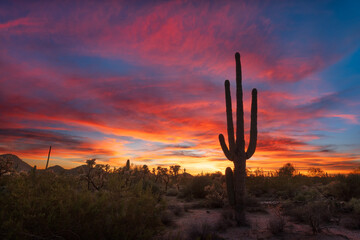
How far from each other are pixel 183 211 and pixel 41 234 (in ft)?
34.6

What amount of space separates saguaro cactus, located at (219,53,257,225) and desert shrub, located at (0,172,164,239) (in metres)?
6.63

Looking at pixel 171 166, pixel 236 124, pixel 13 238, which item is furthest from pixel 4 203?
pixel 171 166

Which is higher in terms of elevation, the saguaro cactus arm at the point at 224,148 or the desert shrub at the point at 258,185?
the saguaro cactus arm at the point at 224,148

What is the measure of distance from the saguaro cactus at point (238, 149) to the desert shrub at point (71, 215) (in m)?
6.63

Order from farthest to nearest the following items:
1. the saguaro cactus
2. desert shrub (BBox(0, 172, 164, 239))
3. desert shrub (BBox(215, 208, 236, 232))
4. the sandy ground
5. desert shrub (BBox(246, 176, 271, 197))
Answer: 1. desert shrub (BBox(246, 176, 271, 197))
2. the saguaro cactus
3. desert shrub (BBox(215, 208, 236, 232))
4. the sandy ground
5. desert shrub (BBox(0, 172, 164, 239))

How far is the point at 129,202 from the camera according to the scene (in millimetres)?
5613

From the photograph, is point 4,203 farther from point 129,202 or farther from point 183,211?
point 183,211

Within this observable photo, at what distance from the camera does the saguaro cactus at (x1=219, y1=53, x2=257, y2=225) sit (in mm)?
11367

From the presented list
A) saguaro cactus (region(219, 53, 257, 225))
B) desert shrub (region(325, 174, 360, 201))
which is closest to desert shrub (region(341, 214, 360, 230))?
saguaro cactus (region(219, 53, 257, 225))

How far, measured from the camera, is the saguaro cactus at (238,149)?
448 inches

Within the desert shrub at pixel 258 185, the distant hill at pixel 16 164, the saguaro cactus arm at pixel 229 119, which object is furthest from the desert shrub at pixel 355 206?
the distant hill at pixel 16 164

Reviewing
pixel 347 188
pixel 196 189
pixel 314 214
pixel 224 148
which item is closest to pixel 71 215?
pixel 314 214

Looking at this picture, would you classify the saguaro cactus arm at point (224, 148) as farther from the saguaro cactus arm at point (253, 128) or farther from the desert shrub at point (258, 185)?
the desert shrub at point (258, 185)

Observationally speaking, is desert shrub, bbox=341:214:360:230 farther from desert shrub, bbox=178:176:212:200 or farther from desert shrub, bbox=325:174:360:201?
desert shrub, bbox=178:176:212:200
